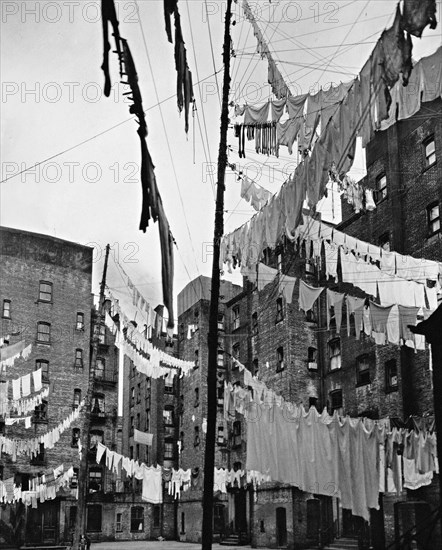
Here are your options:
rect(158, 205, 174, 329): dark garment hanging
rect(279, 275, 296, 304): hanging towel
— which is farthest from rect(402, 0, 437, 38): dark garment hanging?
rect(279, 275, 296, 304): hanging towel

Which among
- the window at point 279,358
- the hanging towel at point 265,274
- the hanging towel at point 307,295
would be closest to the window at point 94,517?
the window at point 279,358

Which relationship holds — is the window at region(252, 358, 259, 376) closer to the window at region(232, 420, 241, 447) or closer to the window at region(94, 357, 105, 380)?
the window at region(232, 420, 241, 447)

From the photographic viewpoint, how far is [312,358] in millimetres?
38219

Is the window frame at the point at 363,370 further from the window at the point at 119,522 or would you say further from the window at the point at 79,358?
the window at the point at 119,522

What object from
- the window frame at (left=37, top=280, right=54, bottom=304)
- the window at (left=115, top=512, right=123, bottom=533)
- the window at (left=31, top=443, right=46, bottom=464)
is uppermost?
the window frame at (left=37, top=280, right=54, bottom=304)

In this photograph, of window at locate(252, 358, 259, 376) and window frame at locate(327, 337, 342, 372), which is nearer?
window frame at locate(327, 337, 342, 372)

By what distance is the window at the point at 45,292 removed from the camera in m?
47.0

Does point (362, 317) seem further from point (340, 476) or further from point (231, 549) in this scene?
point (231, 549)

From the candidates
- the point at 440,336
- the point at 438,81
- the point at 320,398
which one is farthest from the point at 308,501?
the point at 438,81

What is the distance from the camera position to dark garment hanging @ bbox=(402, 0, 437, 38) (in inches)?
404

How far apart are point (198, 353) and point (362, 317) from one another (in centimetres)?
3058

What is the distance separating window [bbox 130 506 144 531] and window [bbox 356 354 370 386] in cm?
2540

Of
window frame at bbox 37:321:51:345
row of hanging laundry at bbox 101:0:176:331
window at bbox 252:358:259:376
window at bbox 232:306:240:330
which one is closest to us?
row of hanging laundry at bbox 101:0:176:331

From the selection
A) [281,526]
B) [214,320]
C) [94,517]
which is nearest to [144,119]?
[214,320]
